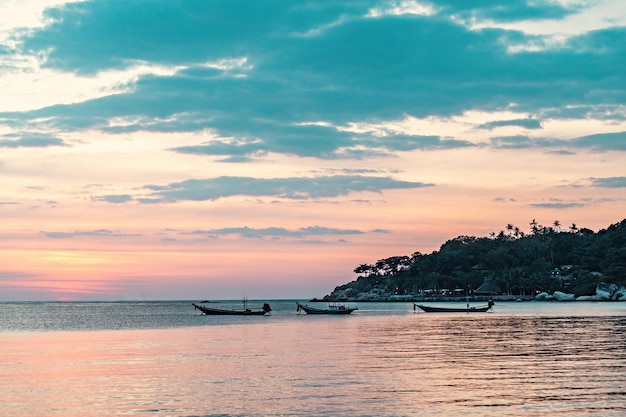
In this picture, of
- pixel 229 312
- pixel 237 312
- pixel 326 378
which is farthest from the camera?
pixel 229 312

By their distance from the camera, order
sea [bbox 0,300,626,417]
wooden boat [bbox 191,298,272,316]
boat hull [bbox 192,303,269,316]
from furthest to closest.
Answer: boat hull [bbox 192,303,269,316]
wooden boat [bbox 191,298,272,316]
sea [bbox 0,300,626,417]

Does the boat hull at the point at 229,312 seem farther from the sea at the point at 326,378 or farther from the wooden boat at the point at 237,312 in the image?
the sea at the point at 326,378

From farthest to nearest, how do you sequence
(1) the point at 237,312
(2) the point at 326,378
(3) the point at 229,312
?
(3) the point at 229,312, (1) the point at 237,312, (2) the point at 326,378

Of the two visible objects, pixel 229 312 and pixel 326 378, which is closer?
pixel 326 378

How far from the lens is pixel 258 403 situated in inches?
1384

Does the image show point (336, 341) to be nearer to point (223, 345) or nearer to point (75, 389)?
point (223, 345)

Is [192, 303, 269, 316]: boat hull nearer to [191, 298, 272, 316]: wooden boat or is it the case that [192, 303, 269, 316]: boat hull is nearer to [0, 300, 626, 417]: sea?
[191, 298, 272, 316]: wooden boat

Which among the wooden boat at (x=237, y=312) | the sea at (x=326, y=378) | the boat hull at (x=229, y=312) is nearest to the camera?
the sea at (x=326, y=378)

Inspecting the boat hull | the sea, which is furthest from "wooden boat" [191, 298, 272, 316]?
the sea

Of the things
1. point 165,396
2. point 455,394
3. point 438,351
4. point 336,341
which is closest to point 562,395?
point 455,394

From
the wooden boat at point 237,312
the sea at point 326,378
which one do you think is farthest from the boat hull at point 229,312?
the sea at point 326,378

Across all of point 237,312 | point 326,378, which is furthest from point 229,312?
point 326,378

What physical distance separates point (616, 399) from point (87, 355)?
43.6m

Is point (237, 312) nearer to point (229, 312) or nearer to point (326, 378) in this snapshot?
point (229, 312)
